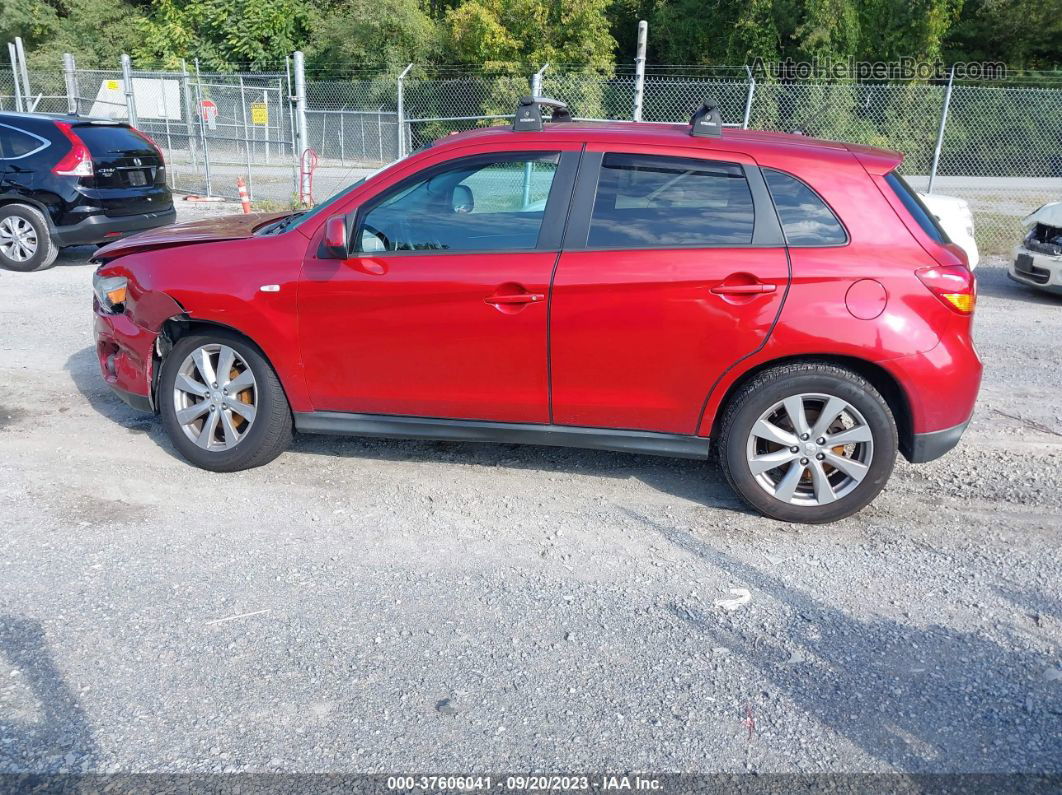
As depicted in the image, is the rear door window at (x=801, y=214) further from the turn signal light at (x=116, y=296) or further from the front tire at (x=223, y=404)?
the turn signal light at (x=116, y=296)

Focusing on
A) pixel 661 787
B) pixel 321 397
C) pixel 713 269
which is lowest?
pixel 661 787

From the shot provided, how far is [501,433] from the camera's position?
4469 mm

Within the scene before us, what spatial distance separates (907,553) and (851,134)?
1798 centimetres

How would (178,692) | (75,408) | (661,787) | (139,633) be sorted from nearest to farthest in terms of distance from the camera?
(661,787) → (178,692) → (139,633) → (75,408)

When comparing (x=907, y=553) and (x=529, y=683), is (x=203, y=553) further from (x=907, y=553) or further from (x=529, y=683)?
(x=907, y=553)

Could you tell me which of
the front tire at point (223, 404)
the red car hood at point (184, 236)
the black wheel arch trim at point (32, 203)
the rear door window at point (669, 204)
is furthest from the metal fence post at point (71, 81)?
the rear door window at point (669, 204)

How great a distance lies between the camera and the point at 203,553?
154 inches

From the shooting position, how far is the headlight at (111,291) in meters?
4.86

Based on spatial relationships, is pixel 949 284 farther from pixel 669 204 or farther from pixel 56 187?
pixel 56 187

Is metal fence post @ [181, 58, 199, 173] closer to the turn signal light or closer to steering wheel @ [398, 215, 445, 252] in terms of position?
the turn signal light

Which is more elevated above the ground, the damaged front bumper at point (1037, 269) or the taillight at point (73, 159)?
the taillight at point (73, 159)

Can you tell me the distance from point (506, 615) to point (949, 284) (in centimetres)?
247

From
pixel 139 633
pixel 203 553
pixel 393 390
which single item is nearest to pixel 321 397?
pixel 393 390

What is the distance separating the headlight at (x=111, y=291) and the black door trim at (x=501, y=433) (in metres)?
1.22
